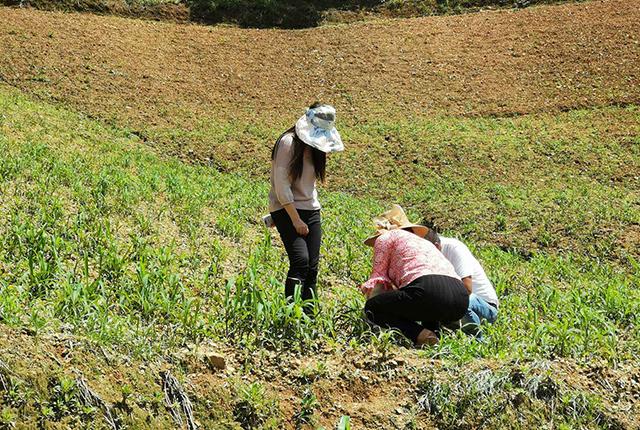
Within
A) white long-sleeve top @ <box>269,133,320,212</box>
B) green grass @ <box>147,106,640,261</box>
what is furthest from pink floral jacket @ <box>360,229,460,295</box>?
green grass @ <box>147,106,640,261</box>

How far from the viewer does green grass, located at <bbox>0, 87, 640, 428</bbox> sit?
3.60 meters

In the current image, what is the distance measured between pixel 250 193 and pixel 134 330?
6.67 m

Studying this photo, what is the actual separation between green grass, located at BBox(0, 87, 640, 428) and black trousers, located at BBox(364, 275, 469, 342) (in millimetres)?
142

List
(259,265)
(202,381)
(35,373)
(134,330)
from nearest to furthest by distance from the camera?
(35,373), (202,381), (134,330), (259,265)

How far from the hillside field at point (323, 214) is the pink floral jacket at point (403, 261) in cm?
40

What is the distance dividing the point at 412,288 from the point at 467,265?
2.63 ft

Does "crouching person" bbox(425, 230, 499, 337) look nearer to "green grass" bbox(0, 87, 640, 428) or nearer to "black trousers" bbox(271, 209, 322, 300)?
"green grass" bbox(0, 87, 640, 428)

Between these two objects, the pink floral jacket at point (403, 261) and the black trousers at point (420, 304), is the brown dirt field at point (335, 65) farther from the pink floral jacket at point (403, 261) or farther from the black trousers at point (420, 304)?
the black trousers at point (420, 304)

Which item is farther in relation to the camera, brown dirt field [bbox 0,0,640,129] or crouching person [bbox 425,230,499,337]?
brown dirt field [bbox 0,0,640,129]

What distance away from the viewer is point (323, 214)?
9.46m

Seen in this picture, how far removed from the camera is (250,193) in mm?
10203

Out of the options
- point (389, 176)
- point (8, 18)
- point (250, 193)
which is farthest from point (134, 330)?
point (8, 18)

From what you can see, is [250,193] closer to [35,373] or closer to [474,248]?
[474,248]

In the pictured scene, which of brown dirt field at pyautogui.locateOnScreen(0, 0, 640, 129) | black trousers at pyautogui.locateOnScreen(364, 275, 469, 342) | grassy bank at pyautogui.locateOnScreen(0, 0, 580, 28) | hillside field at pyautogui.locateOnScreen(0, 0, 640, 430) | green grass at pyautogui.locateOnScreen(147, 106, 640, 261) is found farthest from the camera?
grassy bank at pyautogui.locateOnScreen(0, 0, 580, 28)
